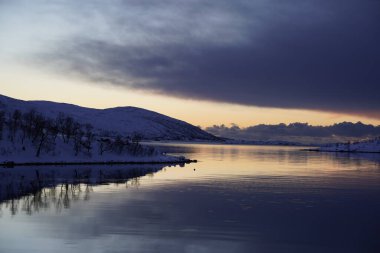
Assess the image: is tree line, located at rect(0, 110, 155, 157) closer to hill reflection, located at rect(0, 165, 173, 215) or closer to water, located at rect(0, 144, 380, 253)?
hill reflection, located at rect(0, 165, 173, 215)

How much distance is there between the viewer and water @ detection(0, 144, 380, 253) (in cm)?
2506

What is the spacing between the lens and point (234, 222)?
104ft

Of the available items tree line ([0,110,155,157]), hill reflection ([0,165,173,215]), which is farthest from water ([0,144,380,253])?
tree line ([0,110,155,157])

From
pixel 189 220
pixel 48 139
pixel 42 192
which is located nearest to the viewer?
pixel 189 220

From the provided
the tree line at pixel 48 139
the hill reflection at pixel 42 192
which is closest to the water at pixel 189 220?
the hill reflection at pixel 42 192

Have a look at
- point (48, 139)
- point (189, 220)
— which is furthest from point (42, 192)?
point (48, 139)

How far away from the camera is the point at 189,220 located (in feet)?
106

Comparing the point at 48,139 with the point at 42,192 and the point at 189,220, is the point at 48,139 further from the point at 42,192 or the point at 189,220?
the point at 189,220

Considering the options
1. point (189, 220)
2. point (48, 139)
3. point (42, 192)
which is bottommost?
point (189, 220)

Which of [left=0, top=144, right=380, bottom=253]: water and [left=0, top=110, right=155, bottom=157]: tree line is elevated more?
[left=0, top=110, right=155, bottom=157]: tree line

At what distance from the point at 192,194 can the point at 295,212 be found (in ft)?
44.8

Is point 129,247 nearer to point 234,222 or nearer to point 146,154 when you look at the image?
point 234,222

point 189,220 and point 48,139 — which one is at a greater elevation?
point 48,139

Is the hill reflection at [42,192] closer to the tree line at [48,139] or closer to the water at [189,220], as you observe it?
the water at [189,220]
